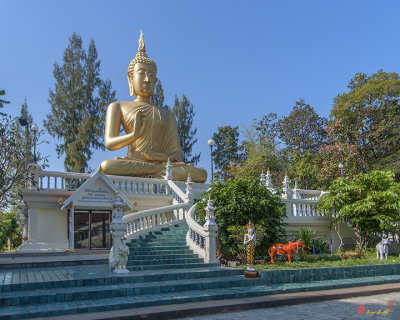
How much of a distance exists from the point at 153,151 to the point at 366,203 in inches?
385

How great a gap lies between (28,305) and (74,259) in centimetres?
388

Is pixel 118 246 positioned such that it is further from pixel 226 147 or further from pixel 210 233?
pixel 226 147

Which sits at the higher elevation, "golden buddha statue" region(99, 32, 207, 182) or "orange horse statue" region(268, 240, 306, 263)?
"golden buddha statue" region(99, 32, 207, 182)

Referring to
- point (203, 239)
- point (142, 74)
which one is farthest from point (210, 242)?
point (142, 74)

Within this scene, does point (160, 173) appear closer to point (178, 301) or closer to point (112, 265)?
point (112, 265)

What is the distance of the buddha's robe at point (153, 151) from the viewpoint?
1786 cm

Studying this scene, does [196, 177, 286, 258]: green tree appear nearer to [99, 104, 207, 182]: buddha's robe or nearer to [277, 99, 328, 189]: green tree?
[99, 104, 207, 182]: buddha's robe

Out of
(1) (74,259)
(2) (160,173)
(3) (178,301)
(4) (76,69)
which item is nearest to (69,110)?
(4) (76,69)

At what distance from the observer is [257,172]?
28.2 meters

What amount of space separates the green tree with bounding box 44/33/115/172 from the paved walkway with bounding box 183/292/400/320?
2158cm

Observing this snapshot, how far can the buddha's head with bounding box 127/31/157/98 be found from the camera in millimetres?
20828

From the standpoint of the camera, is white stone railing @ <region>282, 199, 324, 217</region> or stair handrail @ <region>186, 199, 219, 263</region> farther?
white stone railing @ <region>282, 199, 324, 217</region>

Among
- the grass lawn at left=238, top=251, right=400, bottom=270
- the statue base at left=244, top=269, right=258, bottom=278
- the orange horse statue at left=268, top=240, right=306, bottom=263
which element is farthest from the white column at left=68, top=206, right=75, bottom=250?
the statue base at left=244, top=269, right=258, bottom=278

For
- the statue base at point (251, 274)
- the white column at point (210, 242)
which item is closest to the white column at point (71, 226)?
the white column at point (210, 242)
